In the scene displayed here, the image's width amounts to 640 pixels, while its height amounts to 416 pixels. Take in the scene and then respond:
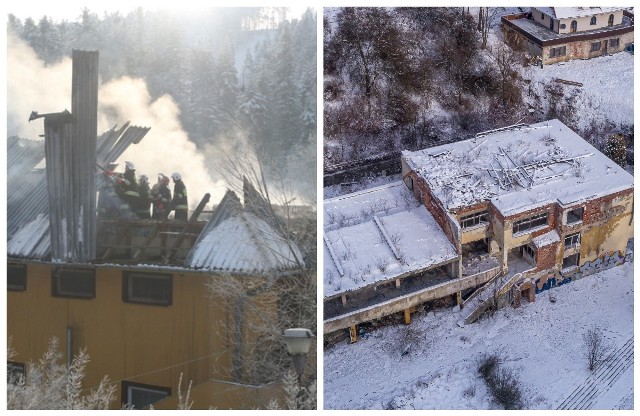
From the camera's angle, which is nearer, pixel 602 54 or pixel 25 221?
pixel 25 221

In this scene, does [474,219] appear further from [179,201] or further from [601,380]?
[179,201]

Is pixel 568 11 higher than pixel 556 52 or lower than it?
higher

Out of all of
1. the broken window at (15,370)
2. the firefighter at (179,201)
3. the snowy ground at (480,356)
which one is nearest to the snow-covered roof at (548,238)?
the snowy ground at (480,356)

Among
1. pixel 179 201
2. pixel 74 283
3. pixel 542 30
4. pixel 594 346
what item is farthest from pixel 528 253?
pixel 74 283

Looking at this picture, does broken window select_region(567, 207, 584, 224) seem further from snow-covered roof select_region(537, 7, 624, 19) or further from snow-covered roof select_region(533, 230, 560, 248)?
snow-covered roof select_region(537, 7, 624, 19)

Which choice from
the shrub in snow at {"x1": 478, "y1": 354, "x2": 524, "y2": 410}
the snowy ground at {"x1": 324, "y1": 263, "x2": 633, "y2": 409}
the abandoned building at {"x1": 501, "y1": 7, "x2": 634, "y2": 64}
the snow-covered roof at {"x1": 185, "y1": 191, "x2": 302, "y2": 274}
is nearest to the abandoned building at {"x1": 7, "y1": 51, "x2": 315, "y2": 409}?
the snow-covered roof at {"x1": 185, "y1": 191, "x2": 302, "y2": 274}

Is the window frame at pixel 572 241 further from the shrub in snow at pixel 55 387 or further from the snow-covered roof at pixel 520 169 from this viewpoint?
the shrub in snow at pixel 55 387

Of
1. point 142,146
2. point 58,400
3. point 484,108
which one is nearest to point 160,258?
point 142,146

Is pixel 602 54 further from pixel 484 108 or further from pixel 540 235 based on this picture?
pixel 540 235
